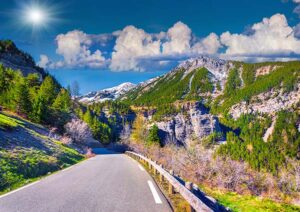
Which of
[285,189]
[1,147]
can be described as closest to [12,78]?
[1,147]

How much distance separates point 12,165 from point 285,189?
787 inches

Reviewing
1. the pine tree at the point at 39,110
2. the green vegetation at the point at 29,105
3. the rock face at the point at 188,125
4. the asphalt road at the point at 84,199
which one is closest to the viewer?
the asphalt road at the point at 84,199

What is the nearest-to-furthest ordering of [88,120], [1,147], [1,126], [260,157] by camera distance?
[1,147], [1,126], [88,120], [260,157]

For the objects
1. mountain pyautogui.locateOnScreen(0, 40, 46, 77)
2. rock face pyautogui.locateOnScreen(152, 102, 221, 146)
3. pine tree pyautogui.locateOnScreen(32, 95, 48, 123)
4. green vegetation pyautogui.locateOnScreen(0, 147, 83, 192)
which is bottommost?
rock face pyautogui.locateOnScreen(152, 102, 221, 146)

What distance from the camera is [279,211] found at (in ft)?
32.7

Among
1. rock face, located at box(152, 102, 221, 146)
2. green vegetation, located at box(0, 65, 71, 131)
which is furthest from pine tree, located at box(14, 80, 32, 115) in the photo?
rock face, located at box(152, 102, 221, 146)

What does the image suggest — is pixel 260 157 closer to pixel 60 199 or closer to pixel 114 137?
pixel 114 137

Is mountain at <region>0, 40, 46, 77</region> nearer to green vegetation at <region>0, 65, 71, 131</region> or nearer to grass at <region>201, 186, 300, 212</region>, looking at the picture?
green vegetation at <region>0, 65, 71, 131</region>

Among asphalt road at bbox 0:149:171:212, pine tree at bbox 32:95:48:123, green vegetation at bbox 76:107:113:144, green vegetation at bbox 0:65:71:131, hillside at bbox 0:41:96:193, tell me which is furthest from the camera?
green vegetation at bbox 76:107:113:144

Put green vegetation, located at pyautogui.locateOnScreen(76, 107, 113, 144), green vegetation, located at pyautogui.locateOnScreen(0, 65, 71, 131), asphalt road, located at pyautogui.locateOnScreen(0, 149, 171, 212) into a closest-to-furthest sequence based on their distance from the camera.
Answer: asphalt road, located at pyautogui.locateOnScreen(0, 149, 171, 212) < green vegetation, located at pyautogui.locateOnScreen(0, 65, 71, 131) < green vegetation, located at pyautogui.locateOnScreen(76, 107, 113, 144)

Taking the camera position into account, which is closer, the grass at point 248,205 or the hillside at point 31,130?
the grass at point 248,205

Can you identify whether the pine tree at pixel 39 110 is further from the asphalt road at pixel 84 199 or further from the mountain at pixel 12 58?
the mountain at pixel 12 58

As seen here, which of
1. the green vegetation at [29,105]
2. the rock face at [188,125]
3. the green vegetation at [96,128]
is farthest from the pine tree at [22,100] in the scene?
the rock face at [188,125]

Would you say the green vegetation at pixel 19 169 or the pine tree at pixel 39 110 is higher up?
the pine tree at pixel 39 110
